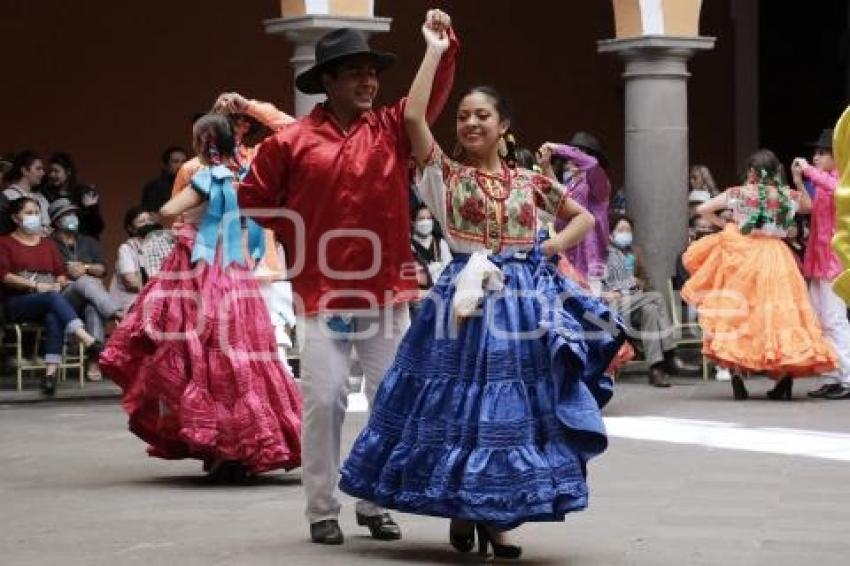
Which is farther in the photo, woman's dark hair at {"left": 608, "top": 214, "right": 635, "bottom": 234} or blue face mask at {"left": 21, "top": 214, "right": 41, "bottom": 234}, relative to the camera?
woman's dark hair at {"left": 608, "top": 214, "right": 635, "bottom": 234}

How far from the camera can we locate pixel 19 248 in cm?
1505

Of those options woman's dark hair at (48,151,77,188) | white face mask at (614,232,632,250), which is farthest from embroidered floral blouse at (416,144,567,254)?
woman's dark hair at (48,151,77,188)

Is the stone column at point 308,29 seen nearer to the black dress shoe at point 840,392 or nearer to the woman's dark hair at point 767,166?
the woman's dark hair at point 767,166

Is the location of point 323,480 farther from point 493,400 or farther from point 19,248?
point 19,248

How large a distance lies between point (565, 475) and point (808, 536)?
1290mm

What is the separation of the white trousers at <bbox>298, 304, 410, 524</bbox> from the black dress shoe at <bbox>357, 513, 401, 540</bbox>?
2 centimetres

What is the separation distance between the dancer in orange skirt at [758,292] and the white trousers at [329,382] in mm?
6687

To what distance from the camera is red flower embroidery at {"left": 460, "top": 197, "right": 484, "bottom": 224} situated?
316 inches

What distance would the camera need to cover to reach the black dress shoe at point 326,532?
26.8ft

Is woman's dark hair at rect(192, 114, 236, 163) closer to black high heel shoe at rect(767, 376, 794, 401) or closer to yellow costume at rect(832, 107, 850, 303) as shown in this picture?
yellow costume at rect(832, 107, 850, 303)

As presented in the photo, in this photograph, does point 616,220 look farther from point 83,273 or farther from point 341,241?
point 341,241

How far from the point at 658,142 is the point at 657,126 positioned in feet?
0.39

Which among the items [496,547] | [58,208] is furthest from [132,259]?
[496,547]

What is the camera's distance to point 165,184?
17203 millimetres
